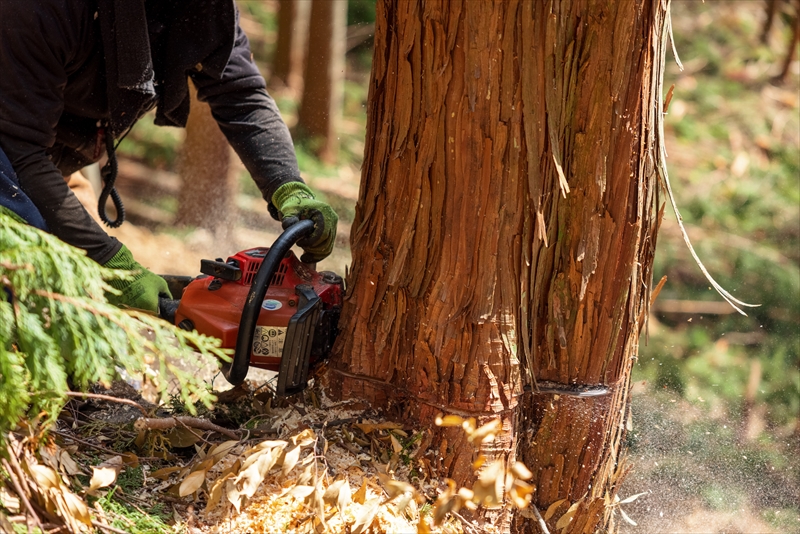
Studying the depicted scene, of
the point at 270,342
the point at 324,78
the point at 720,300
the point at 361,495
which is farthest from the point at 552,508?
the point at 324,78

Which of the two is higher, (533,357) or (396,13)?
(396,13)

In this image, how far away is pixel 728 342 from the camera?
5.40m

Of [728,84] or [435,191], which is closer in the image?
[435,191]

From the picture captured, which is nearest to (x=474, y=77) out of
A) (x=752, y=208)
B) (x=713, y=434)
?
(x=713, y=434)

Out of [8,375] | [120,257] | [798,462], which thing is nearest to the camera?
[8,375]

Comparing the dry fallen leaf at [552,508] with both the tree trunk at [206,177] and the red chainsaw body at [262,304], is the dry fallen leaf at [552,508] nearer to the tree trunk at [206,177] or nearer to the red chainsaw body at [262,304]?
the red chainsaw body at [262,304]

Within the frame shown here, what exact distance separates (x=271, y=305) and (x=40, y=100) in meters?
1.01

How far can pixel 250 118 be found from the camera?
283 centimetres

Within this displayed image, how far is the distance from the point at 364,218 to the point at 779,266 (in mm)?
4861

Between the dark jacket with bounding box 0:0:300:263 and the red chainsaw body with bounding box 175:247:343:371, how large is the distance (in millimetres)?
392

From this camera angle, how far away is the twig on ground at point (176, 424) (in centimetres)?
205

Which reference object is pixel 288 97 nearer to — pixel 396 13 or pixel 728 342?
pixel 728 342

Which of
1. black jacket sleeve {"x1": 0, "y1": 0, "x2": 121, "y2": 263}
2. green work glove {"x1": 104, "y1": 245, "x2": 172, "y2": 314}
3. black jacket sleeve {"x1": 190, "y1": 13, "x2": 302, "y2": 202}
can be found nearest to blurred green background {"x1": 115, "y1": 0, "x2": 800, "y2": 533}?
black jacket sleeve {"x1": 190, "y1": 13, "x2": 302, "y2": 202}

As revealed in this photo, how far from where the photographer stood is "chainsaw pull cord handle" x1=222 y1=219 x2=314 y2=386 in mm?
2078
